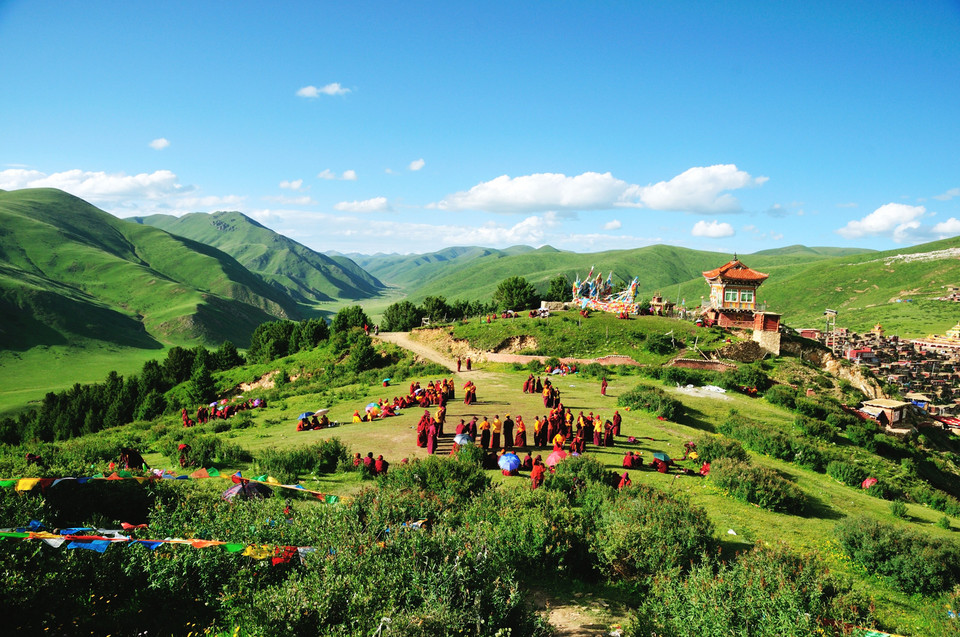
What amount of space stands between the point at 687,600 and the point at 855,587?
17.6 ft

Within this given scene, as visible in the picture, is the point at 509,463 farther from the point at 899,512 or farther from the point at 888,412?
the point at 888,412

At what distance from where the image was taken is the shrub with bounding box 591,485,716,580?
9969 millimetres

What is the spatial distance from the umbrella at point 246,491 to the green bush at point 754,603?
369 inches

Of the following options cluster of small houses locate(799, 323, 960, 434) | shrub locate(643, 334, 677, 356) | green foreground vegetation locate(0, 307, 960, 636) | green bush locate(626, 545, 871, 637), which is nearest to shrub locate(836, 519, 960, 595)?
green foreground vegetation locate(0, 307, 960, 636)

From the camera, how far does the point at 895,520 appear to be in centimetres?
1683

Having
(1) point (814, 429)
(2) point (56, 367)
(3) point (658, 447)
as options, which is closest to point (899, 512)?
(3) point (658, 447)

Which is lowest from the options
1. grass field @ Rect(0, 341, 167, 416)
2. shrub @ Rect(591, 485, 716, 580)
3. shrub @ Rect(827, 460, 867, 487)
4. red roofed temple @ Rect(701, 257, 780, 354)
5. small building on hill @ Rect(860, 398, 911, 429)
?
grass field @ Rect(0, 341, 167, 416)

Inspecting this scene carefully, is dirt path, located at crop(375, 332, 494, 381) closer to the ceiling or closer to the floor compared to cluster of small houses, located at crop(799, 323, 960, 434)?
closer to the ceiling

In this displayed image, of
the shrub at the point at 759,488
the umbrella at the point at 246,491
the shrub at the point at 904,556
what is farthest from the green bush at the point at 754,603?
the umbrella at the point at 246,491

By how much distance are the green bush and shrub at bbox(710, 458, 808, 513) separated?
21.7ft

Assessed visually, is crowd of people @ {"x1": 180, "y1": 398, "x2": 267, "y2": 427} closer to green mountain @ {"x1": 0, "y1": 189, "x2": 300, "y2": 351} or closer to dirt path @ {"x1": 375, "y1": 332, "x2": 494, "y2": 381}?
dirt path @ {"x1": 375, "y1": 332, "x2": 494, "y2": 381}

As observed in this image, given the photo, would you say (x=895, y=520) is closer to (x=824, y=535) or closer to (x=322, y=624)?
(x=824, y=535)

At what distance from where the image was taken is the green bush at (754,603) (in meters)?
7.16

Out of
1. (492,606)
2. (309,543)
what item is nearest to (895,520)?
(492,606)
